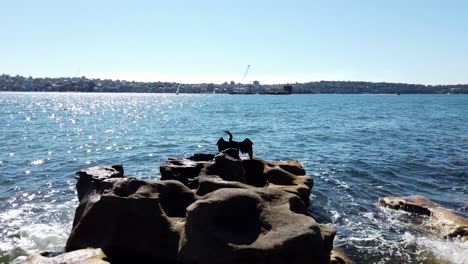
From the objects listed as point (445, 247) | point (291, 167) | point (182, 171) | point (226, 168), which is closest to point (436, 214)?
point (445, 247)

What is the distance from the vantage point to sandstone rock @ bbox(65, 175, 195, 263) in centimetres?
951

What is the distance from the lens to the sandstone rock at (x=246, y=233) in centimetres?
809

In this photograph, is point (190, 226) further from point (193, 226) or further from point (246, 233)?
point (246, 233)

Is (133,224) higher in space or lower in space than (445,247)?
higher

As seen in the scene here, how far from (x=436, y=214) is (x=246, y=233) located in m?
9.55

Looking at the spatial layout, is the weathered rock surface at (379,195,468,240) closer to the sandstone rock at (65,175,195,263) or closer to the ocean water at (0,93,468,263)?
the ocean water at (0,93,468,263)

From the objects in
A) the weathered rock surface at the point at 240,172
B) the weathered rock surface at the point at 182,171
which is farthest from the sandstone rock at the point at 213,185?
the weathered rock surface at the point at 182,171

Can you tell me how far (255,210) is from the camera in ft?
29.3

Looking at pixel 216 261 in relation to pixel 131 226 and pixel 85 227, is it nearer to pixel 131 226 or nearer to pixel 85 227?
pixel 131 226

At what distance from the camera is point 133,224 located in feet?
32.1

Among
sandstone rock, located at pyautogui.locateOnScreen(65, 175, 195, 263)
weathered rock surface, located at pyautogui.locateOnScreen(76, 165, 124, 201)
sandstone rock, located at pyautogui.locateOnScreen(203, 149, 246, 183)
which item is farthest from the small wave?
weathered rock surface, located at pyautogui.locateOnScreen(76, 165, 124, 201)

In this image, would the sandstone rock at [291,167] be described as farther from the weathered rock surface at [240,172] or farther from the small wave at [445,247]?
the small wave at [445,247]

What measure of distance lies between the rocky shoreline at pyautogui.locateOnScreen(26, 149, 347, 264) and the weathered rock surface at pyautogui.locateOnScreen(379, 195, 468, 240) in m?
5.04

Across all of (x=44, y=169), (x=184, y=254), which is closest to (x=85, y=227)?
(x=184, y=254)
